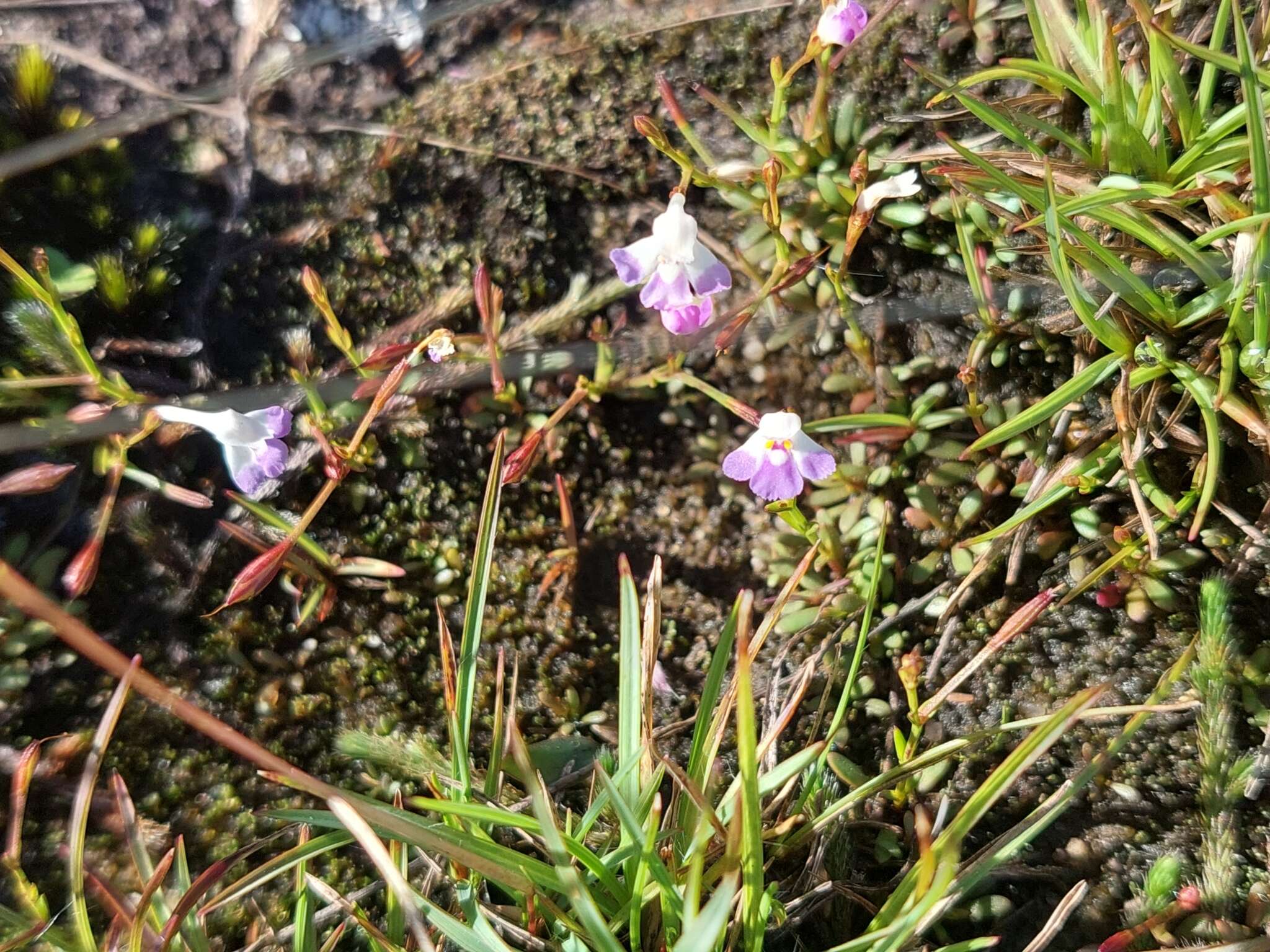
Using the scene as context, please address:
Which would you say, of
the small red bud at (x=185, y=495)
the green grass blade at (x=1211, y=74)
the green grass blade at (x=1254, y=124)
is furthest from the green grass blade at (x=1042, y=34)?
the small red bud at (x=185, y=495)

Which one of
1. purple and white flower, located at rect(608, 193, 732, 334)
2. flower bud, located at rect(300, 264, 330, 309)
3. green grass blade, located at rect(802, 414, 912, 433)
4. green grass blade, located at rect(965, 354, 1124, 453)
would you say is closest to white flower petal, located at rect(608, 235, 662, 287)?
purple and white flower, located at rect(608, 193, 732, 334)

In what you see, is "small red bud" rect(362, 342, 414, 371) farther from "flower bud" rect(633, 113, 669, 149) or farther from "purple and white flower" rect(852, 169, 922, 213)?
"purple and white flower" rect(852, 169, 922, 213)

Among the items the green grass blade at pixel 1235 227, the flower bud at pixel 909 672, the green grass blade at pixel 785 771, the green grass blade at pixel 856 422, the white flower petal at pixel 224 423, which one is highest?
the white flower petal at pixel 224 423

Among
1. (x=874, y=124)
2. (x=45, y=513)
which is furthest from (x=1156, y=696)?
(x=45, y=513)

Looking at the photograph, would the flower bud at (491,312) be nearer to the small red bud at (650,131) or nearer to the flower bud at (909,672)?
the small red bud at (650,131)

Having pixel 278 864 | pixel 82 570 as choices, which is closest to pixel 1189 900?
pixel 278 864
